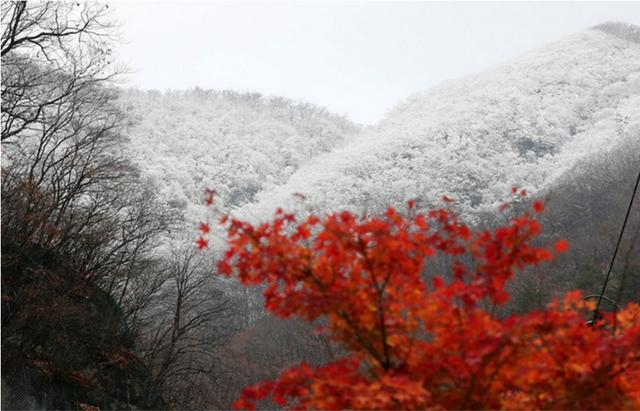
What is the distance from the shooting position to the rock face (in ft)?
40.5

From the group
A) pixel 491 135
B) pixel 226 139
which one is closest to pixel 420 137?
pixel 491 135

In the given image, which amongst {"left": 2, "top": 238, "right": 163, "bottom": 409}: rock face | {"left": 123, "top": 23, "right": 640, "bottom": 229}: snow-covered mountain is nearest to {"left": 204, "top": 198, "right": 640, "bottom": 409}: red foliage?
{"left": 2, "top": 238, "right": 163, "bottom": 409}: rock face

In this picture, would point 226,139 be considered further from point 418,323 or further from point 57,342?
point 418,323

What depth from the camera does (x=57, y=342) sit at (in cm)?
1383

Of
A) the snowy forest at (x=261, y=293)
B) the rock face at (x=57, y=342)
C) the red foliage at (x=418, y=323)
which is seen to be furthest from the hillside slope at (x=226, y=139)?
the red foliage at (x=418, y=323)

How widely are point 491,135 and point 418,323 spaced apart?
127958 mm

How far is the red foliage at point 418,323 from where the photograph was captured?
454 cm

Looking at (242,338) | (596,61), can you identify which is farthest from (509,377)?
(596,61)

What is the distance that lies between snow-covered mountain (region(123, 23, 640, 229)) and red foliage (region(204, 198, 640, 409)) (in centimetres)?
9194

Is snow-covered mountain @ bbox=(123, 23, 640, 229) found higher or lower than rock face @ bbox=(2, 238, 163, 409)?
higher

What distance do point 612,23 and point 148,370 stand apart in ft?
580

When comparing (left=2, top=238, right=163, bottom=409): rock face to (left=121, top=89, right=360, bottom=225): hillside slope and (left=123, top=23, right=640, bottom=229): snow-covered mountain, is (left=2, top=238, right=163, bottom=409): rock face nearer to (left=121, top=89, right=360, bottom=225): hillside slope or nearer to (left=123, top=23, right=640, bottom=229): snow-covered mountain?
(left=123, top=23, right=640, bottom=229): snow-covered mountain

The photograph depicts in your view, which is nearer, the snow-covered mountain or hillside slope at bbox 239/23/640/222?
hillside slope at bbox 239/23/640/222

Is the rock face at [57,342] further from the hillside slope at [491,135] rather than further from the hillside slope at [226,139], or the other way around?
the hillside slope at [226,139]
